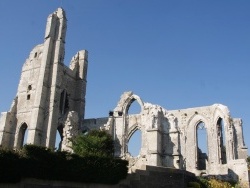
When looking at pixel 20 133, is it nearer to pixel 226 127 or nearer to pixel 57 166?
pixel 226 127

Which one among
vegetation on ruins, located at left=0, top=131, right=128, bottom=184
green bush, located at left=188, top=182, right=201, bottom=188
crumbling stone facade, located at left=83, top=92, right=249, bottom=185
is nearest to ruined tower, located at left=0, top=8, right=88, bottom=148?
crumbling stone facade, located at left=83, top=92, right=249, bottom=185

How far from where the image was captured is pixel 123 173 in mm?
13977

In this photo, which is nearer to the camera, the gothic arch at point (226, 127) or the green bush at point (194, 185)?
the green bush at point (194, 185)

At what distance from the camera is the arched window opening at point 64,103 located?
34031 millimetres

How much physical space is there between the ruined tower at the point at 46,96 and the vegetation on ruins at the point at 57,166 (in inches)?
667

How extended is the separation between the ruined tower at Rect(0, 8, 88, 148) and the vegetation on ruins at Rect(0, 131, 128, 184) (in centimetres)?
1695

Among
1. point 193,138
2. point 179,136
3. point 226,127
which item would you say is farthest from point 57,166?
point 193,138

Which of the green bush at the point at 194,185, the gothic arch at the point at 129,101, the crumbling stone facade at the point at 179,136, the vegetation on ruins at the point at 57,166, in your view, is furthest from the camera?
the gothic arch at the point at 129,101

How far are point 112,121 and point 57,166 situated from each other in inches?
767

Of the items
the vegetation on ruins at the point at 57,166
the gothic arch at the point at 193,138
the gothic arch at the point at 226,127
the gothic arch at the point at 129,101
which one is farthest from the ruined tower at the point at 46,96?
the vegetation on ruins at the point at 57,166

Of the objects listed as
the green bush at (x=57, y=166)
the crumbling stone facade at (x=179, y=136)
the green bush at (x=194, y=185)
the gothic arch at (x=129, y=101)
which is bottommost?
the green bush at (x=194, y=185)

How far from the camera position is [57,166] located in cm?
1227

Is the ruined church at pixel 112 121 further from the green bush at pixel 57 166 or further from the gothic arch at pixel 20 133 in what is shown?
the green bush at pixel 57 166

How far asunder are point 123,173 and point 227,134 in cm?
1625
